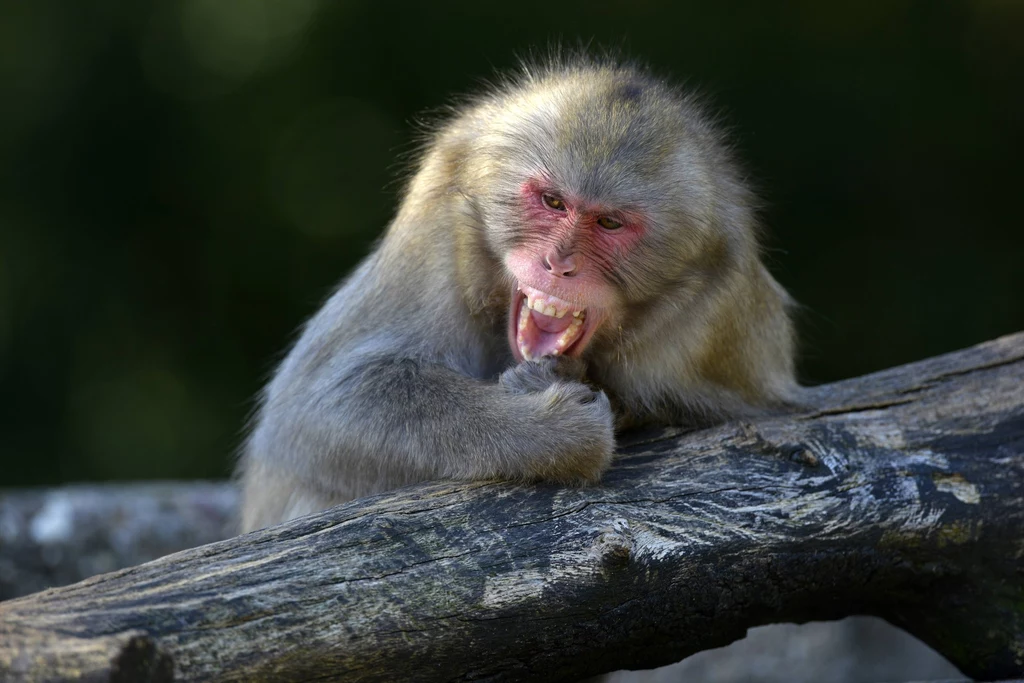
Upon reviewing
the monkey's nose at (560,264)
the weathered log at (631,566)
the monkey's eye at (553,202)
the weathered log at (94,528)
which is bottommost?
the weathered log at (94,528)

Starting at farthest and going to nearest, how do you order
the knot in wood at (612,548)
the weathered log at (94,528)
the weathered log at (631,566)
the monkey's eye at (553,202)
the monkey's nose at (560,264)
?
1. the weathered log at (94,528)
2. the monkey's eye at (553,202)
3. the monkey's nose at (560,264)
4. the knot in wood at (612,548)
5. the weathered log at (631,566)

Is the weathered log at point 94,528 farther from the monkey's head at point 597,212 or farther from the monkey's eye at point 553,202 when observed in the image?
the monkey's eye at point 553,202

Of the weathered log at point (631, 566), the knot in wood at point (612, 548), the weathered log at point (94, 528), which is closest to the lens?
the weathered log at point (631, 566)

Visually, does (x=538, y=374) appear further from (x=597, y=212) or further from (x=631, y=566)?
(x=631, y=566)

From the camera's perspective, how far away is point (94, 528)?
5387 millimetres

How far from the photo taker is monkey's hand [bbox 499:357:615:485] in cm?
312

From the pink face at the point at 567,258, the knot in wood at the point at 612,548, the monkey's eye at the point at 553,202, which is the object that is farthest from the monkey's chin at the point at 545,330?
the knot in wood at the point at 612,548

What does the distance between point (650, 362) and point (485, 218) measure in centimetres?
77

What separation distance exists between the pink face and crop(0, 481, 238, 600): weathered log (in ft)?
8.09

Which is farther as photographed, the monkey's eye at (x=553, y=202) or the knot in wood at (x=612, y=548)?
the monkey's eye at (x=553, y=202)

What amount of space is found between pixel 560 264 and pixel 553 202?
9.7 inches

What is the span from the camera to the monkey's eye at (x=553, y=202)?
11.1ft

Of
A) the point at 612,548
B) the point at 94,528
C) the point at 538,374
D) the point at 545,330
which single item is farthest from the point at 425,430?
the point at 94,528

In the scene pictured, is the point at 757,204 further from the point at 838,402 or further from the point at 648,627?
the point at 648,627
